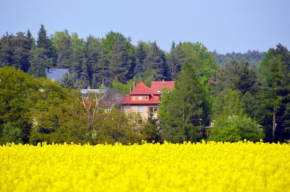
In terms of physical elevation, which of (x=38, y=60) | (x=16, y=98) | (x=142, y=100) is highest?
(x=38, y=60)

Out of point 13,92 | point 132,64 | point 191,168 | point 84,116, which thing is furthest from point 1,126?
point 132,64

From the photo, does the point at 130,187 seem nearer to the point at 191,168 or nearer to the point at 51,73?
the point at 191,168

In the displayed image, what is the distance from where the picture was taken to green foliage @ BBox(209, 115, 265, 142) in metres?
46.6

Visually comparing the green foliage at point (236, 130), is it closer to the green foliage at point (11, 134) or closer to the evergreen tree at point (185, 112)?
the evergreen tree at point (185, 112)

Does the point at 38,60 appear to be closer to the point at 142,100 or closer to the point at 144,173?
the point at 142,100

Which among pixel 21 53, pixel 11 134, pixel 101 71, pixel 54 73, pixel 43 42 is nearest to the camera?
pixel 11 134

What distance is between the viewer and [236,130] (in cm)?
4712

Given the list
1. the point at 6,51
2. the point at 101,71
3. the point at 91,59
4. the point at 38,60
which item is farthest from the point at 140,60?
the point at 6,51

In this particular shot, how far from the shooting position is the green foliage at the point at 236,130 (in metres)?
46.6

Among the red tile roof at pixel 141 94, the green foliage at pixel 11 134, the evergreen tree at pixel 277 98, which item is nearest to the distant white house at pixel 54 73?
the red tile roof at pixel 141 94

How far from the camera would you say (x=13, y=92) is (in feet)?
171

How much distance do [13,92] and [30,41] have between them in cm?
8481

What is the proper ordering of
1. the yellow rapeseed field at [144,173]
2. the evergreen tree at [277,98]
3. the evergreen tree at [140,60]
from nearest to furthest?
the yellow rapeseed field at [144,173], the evergreen tree at [277,98], the evergreen tree at [140,60]

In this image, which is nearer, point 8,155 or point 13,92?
point 8,155
